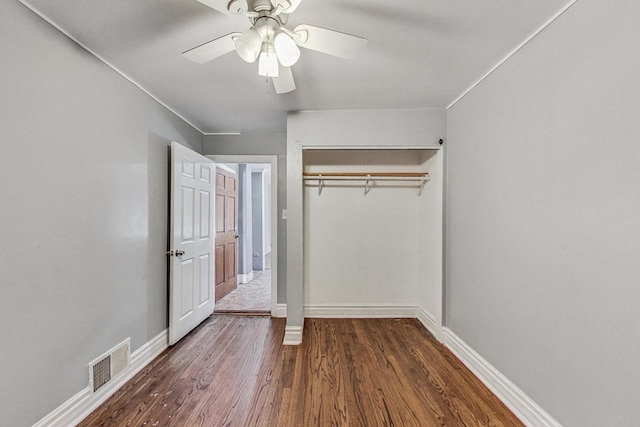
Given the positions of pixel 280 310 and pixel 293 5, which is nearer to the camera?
pixel 293 5

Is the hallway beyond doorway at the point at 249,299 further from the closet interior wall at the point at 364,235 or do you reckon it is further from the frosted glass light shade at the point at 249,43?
the frosted glass light shade at the point at 249,43

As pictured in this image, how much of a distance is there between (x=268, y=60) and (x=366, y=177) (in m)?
1.96

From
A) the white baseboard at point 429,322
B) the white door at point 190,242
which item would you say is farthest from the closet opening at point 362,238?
the white door at point 190,242

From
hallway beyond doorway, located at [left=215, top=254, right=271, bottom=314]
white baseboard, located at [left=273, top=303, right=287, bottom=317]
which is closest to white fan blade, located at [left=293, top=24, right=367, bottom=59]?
white baseboard, located at [left=273, top=303, right=287, bottom=317]

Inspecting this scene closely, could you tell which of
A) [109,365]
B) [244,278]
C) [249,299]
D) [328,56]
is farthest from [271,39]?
[244,278]

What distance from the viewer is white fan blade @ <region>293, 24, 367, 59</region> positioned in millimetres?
1311

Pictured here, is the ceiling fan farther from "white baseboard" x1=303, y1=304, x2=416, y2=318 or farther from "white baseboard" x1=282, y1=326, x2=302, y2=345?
"white baseboard" x1=303, y1=304, x2=416, y2=318

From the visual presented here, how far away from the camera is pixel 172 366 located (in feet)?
7.52

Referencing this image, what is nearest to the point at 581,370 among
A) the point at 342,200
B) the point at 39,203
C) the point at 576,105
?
the point at 576,105

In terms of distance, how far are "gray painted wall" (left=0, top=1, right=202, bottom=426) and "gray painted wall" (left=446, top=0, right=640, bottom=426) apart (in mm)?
2670

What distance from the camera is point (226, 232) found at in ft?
14.2

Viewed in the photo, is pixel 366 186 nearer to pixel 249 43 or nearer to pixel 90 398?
pixel 249 43

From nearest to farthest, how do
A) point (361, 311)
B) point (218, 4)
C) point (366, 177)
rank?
1. point (218, 4)
2. point (366, 177)
3. point (361, 311)

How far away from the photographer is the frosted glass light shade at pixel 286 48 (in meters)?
1.28
